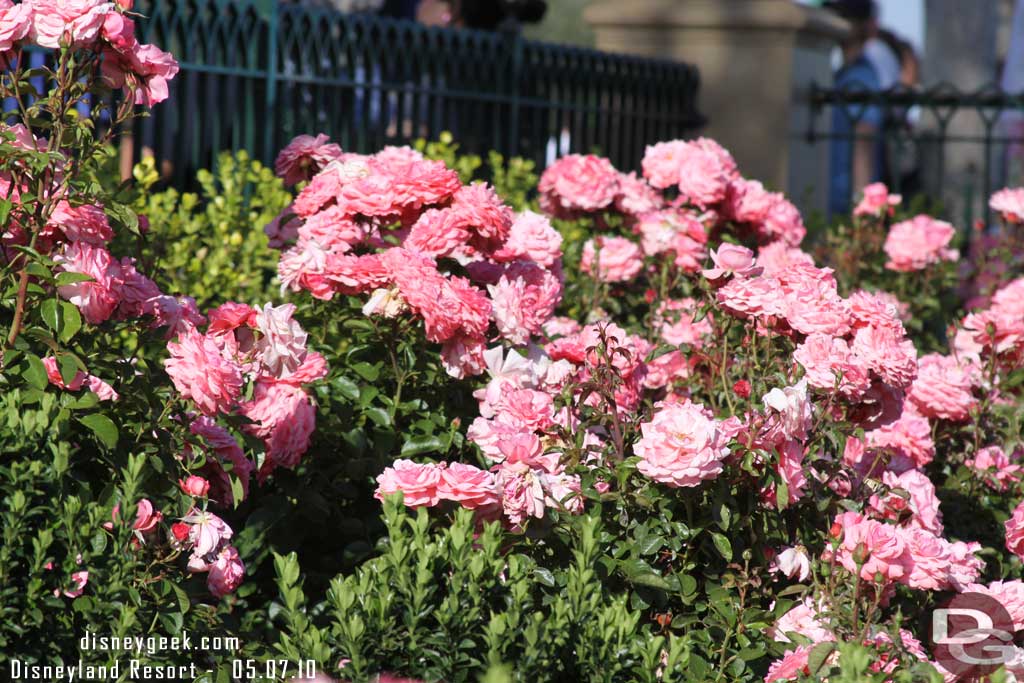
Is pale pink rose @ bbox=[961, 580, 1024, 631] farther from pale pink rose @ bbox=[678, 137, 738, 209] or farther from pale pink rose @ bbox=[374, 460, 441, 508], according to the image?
pale pink rose @ bbox=[678, 137, 738, 209]

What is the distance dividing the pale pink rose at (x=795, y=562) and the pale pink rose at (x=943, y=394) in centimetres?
81

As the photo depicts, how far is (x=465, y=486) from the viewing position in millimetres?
2605

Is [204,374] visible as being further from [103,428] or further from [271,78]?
[271,78]

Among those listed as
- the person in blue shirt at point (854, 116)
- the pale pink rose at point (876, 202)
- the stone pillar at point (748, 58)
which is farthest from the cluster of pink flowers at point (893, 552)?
the person in blue shirt at point (854, 116)

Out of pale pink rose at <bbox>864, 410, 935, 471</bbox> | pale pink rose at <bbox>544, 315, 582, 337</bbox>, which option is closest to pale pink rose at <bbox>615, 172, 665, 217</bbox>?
pale pink rose at <bbox>544, 315, 582, 337</bbox>

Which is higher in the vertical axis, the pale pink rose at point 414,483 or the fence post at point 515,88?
the fence post at point 515,88

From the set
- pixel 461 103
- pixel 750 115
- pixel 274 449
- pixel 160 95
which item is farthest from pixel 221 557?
pixel 750 115

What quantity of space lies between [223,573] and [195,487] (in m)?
0.19

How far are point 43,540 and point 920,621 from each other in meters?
1.74

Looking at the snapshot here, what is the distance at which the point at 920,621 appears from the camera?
2.98 m

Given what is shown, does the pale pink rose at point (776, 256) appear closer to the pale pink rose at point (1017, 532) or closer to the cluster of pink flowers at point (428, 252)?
the cluster of pink flowers at point (428, 252)

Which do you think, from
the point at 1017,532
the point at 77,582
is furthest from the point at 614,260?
the point at 77,582

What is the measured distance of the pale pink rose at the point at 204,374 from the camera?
101 inches

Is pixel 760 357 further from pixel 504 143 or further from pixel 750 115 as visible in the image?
pixel 750 115
